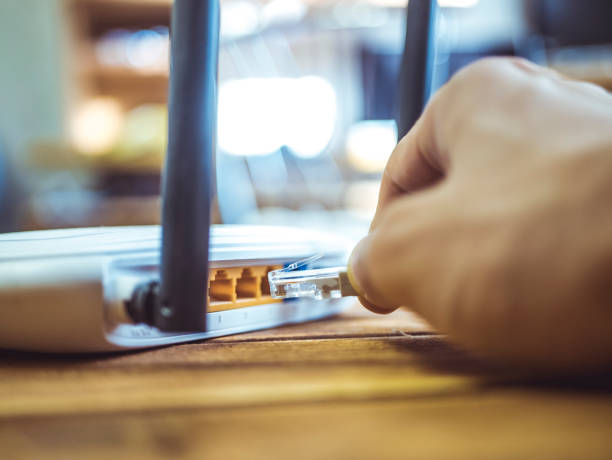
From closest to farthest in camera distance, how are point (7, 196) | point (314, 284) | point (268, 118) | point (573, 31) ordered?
1. point (314, 284)
2. point (7, 196)
3. point (573, 31)
4. point (268, 118)

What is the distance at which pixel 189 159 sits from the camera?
0.25m

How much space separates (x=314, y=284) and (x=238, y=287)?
0.08m

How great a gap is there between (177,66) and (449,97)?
0.12 m

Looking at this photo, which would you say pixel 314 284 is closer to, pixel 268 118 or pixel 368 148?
pixel 268 118

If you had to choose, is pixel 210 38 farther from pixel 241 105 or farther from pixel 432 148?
pixel 241 105

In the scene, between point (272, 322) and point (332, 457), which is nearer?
point (332, 457)

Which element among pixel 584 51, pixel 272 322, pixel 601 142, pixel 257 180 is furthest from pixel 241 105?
pixel 601 142

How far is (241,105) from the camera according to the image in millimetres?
2797

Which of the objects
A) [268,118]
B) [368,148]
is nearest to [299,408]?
Result: [268,118]

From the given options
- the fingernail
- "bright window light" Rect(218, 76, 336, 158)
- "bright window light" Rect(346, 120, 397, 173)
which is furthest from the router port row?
"bright window light" Rect(346, 120, 397, 173)

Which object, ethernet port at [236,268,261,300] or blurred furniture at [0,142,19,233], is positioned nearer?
ethernet port at [236,268,261,300]

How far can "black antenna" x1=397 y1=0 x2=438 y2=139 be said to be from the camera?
1.30 feet

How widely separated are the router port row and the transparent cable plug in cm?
4

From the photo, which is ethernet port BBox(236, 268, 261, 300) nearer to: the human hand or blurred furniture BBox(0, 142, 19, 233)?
the human hand
